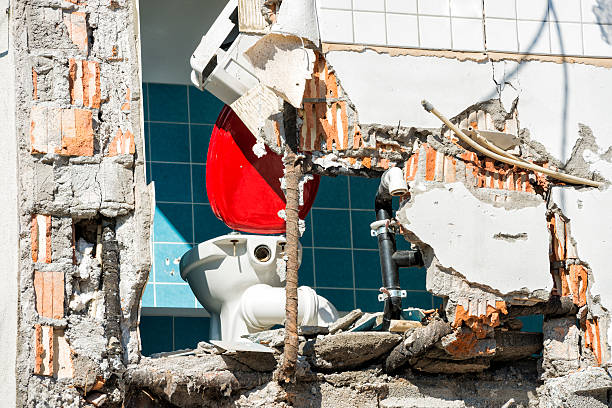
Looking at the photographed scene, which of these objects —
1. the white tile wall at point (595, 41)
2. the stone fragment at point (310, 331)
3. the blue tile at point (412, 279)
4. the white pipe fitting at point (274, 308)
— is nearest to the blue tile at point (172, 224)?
the blue tile at point (412, 279)

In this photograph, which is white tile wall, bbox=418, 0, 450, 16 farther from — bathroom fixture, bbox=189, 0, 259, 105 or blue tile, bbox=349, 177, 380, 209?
blue tile, bbox=349, 177, 380, 209

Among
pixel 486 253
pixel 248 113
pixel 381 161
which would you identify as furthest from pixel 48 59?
pixel 486 253

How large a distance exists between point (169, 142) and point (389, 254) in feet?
8.88

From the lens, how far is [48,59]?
8789 millimetres

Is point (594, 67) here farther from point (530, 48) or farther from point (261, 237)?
point (261, 237)

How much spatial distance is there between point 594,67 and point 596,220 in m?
0.99

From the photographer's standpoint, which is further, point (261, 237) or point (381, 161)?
point (261, 237)

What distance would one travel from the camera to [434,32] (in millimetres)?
9414

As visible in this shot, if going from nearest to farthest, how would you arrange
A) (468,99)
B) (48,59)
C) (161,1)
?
(48,59) < (468,99) < (161,1)

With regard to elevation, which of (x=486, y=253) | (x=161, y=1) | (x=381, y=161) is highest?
(x=161, y=1)

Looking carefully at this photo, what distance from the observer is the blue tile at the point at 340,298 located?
36.7ft

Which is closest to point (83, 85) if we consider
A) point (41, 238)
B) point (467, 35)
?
point (41, 238)

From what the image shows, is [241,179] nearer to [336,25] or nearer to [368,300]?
[336,25]

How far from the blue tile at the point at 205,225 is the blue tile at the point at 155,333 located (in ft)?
2.24
